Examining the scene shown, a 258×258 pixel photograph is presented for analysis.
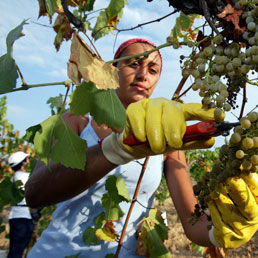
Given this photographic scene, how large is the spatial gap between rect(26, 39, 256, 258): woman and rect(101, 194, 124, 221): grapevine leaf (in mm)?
142

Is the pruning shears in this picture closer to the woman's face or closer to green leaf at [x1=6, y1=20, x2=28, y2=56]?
green leaf at [x1=6, y1=20, x2=28, y2=56]

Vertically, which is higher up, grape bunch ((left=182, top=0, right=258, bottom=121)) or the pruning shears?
grape bunch ((left=182, top=0, right=258, bottom=121))

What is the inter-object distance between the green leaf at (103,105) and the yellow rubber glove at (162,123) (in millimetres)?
104

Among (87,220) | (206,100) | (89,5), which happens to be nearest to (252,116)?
(206,100)

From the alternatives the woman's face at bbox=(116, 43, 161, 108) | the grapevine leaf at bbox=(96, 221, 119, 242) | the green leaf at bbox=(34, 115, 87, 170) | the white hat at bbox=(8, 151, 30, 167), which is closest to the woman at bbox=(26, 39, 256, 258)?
the woman's face at bbox=(116, 43, 161, 108)

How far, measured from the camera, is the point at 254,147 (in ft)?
2.88

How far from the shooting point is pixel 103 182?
209cm

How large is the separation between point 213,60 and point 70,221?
1.57 m

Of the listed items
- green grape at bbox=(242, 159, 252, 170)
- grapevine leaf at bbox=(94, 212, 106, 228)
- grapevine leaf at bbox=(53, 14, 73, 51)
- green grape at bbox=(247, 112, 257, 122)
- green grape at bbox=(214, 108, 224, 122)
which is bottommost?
grapevine leaf at bbox=(94, 212, 106, 228)

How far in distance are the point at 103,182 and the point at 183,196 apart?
0.58 m

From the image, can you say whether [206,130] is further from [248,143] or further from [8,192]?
[8,192]

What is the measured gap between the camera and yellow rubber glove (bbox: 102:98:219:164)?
1096 millimetres

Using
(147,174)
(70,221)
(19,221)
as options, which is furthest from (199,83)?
(19,221)

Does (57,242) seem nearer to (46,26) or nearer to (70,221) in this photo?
(70,221)
